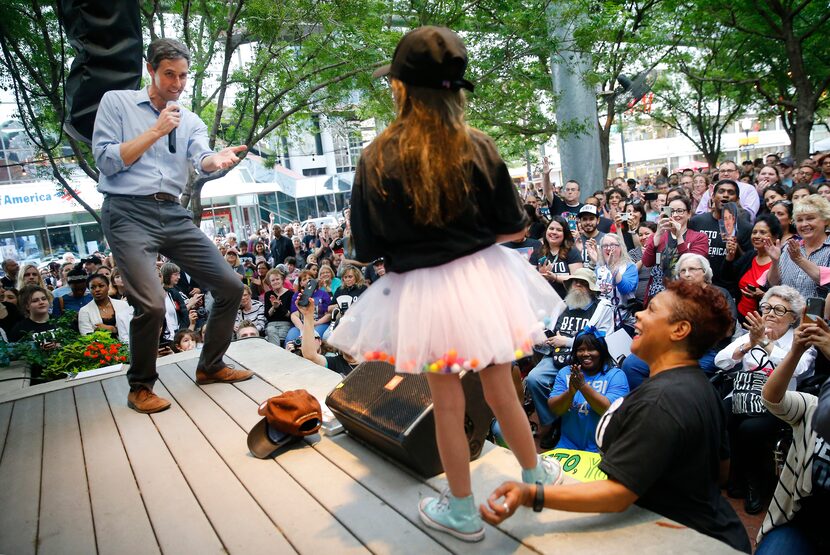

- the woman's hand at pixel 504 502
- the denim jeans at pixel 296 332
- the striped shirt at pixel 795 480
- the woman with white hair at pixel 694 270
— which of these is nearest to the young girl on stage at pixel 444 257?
the woman's hand at pixel 504 502

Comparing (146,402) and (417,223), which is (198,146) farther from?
(417,223)

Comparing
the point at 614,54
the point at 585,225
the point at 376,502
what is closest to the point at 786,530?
the point at 376,502

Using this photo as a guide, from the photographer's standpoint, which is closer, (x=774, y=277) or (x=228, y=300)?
(x=228, y=300)

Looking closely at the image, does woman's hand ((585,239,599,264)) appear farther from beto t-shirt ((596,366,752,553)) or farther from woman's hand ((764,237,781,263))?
beto t-shirt ((596,366,752,553))

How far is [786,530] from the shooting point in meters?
2.19

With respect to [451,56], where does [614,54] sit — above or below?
above

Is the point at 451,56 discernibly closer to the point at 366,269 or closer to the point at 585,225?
the point at 585,225

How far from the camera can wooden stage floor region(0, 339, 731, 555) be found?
1963mm

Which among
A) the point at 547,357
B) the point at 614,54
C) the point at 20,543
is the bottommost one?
the point at 547,357

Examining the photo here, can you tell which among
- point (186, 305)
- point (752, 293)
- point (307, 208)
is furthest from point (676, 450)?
point (307, 208)

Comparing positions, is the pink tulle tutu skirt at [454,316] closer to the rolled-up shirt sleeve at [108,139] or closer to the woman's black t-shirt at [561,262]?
the rolled-up shirt sleeve at [108,139]

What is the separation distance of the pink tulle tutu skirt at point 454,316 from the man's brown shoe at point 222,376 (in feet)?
6.74

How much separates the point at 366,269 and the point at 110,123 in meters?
4.92

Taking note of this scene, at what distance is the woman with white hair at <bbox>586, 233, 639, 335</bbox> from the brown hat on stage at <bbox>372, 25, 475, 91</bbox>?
389 centimetres
